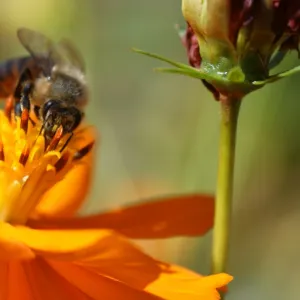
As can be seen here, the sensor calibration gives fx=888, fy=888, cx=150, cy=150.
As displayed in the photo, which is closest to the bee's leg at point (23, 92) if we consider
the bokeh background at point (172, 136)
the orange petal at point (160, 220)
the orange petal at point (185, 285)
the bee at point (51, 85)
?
the bee at point (51, 85)

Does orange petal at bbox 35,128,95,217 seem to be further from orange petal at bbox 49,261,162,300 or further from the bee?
orange petal at bbox 49,261,162,300

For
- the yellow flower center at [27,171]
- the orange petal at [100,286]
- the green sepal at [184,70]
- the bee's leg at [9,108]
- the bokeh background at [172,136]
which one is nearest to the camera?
the green sepal at [184,70]

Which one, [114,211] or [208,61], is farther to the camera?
[114,211]

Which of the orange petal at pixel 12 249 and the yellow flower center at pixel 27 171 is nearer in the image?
the orange petal at pixel 12 249

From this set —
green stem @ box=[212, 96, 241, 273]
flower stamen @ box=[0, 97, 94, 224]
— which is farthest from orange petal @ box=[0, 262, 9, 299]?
green stem @ box=[212, 96, 241, 273]

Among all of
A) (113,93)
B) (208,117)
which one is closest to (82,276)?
(208,117)

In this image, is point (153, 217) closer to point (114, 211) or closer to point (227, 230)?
point (114, 211)

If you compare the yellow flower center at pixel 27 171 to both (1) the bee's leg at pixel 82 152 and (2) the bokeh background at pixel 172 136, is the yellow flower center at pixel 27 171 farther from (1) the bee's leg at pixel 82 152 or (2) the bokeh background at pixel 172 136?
(2) the bokeh background at pixel 172 136
